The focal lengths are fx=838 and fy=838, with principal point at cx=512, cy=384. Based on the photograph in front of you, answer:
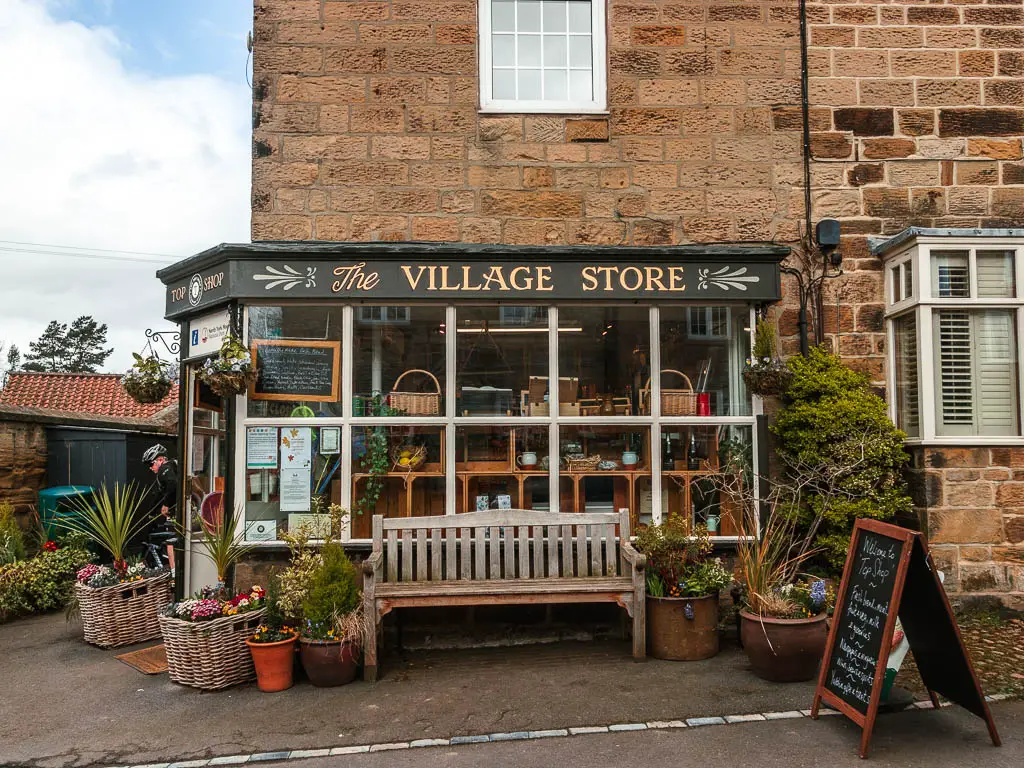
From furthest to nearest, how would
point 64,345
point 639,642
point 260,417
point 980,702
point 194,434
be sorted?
point 64,345, point 194,434, point 260,417, point 639,642, point 980,702

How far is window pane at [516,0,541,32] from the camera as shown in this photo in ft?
26.4

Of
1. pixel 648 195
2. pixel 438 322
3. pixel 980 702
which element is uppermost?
pixel 648 195

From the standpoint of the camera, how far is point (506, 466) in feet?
24.4

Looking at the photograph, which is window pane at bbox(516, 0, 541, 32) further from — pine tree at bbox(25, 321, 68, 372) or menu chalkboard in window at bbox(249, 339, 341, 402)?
pine tree at bbox(25, 321, 68, 372)

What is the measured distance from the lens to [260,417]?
7152mm

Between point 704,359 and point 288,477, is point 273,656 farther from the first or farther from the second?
point 704,359

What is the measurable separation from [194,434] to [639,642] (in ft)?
14.4

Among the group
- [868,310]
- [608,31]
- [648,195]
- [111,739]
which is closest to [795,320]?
[868,310]

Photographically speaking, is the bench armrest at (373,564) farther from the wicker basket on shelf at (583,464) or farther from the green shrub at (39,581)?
the green shrub at (39,581)

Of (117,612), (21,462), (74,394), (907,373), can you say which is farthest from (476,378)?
(74,394)

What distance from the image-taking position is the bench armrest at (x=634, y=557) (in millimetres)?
6039

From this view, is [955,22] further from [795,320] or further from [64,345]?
[64,345]

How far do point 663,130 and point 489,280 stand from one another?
230 cm

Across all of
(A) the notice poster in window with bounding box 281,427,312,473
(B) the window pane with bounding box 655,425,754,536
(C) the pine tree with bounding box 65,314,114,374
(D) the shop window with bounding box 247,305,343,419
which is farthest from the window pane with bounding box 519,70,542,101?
(C) the pine tree with bounding box 65,314,114,374
